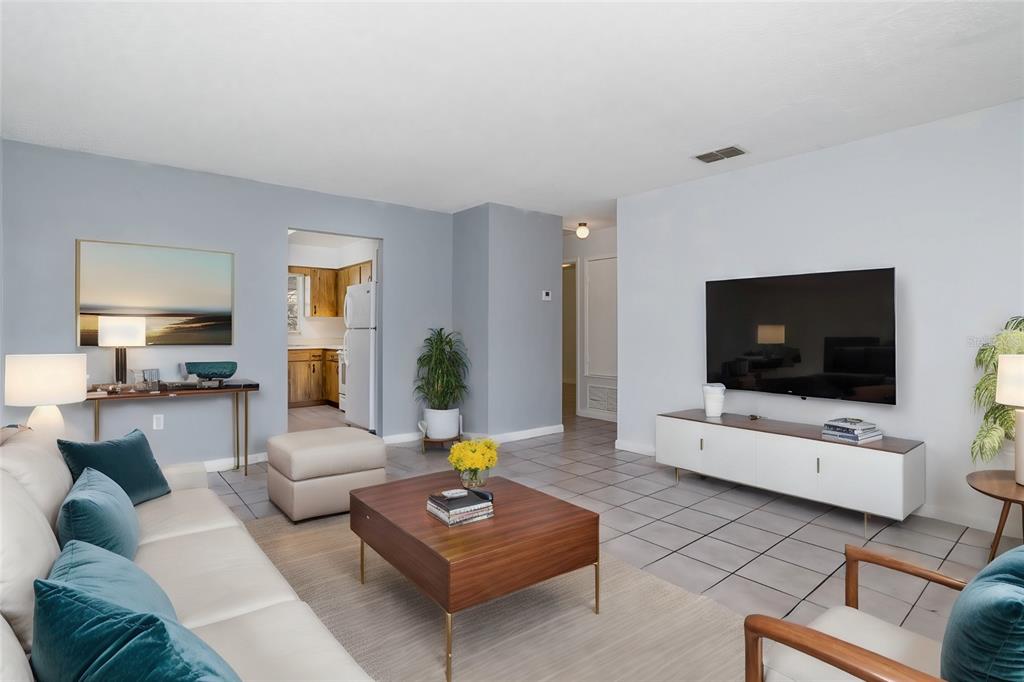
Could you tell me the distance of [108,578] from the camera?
4.00 feet

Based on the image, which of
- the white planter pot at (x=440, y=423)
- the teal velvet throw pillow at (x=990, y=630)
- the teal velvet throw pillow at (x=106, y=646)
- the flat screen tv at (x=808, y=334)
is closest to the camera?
the teal velvet throw pillow at (x=106, y=646)

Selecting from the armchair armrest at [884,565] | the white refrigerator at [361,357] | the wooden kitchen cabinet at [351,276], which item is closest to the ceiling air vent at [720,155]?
the armchair armrest at [884,565]

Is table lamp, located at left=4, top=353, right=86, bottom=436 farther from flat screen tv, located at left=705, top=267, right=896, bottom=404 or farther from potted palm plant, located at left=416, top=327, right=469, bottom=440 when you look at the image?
flat screen tv, located at left=705, top=267, right=896, bottom=404

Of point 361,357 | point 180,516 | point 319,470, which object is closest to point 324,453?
point 319,470

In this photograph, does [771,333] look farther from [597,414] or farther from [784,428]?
[597,414]

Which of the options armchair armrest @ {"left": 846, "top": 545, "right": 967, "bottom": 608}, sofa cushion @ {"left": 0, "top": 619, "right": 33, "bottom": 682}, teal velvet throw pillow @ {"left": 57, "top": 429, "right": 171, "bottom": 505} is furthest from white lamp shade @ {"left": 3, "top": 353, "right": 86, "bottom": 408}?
armchair armrest @ {"left": 846, "top": 545, "right": 967, "bottom": 608}

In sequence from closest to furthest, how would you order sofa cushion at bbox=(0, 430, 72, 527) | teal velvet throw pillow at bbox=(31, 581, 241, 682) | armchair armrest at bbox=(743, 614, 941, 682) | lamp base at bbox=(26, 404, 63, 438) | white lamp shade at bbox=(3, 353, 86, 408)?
teal velvet throw pillow at bbox=(31, 581, 241, 682)
armchair armrest at bbox=(743, 614, 941, 682)
sofa cushion at bbox=(0, 430, 72, 527)
white lamp shade at bbox=(3, 353, 86, 408)
lamp base at bbox=(26, 404, 63, 438)

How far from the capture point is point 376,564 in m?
2.90

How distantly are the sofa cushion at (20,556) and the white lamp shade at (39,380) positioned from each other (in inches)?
72.4

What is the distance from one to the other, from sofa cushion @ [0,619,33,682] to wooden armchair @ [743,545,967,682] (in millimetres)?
1496

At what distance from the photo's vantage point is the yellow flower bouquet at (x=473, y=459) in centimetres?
254

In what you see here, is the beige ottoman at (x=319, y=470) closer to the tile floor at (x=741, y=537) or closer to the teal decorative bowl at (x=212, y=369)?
the tile floor at (x=741, y=537)

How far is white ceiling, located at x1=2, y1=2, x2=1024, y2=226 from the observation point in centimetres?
242

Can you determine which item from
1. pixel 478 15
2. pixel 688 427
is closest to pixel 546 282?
pixel 688 427
